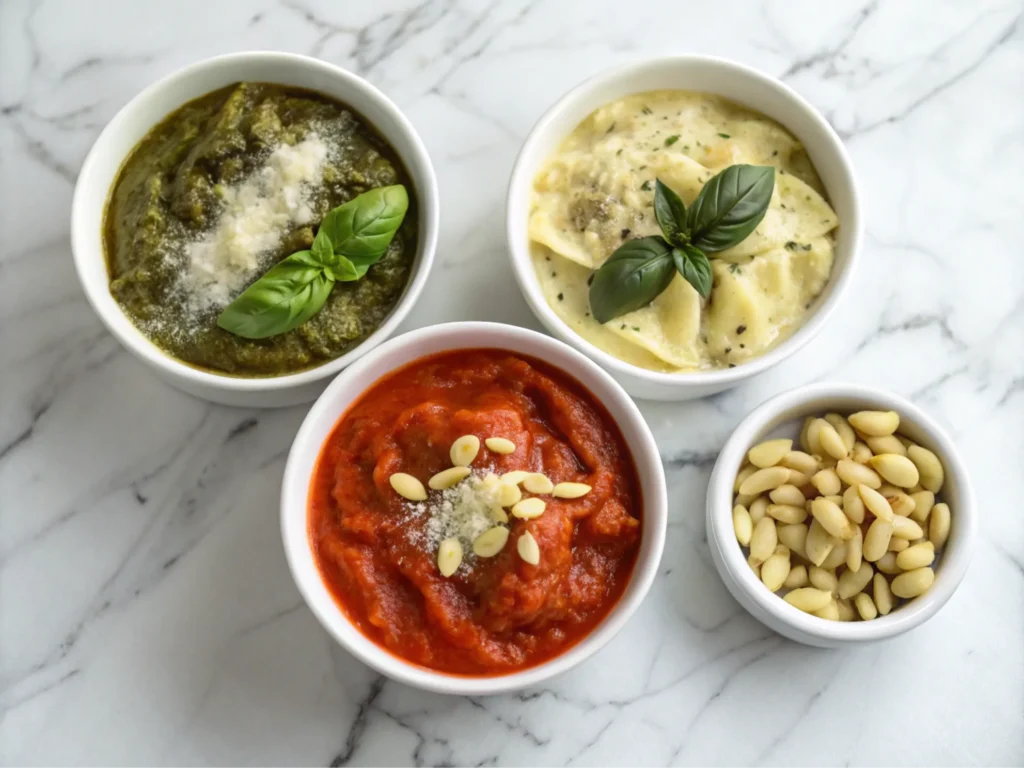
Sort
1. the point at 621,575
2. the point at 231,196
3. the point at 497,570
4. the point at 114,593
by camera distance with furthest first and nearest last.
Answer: the point at 114,593
the point at 231,196
the point at 621,575
the point at 497,570

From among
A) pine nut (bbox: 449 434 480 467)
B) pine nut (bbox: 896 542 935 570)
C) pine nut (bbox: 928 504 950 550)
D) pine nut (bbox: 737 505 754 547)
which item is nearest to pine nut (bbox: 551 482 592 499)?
pine nut (bbox: 449 434 480 467)

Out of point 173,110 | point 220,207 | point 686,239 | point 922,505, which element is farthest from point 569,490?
point 173,110

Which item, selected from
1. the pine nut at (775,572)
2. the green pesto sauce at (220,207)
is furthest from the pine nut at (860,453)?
the green pesto sauce at (220,207)

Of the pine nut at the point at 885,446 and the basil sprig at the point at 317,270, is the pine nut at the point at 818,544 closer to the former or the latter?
the pine nut at the point at 885,446

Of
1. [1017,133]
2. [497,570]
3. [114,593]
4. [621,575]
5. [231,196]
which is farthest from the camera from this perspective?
[1017,133]

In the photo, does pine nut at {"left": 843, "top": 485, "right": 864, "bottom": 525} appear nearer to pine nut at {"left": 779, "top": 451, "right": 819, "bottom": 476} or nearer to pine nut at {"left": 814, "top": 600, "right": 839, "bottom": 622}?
pine nut at {"left": 779, "top": 451, "right": 819, "bottom": 476}

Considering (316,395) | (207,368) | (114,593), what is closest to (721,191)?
(316,395)

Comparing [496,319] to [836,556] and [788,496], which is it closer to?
[788,496]

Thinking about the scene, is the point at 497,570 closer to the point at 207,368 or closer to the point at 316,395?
the point at 316,395
